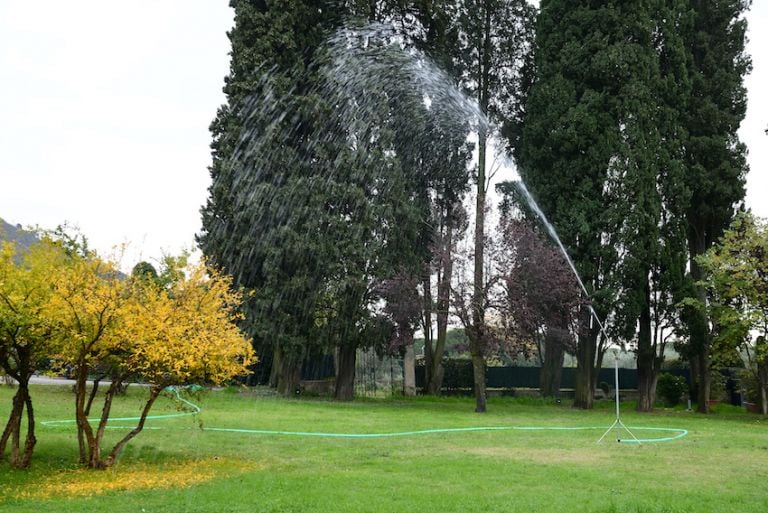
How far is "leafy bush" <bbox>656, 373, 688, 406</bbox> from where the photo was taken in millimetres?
30062

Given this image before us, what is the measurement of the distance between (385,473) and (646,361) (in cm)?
1762

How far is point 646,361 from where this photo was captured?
83.1 ft

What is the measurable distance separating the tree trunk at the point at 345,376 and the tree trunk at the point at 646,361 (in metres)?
9.77

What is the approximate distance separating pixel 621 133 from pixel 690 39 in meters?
5.47

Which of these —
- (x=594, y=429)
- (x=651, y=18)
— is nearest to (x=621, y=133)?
(x=651, y=18)

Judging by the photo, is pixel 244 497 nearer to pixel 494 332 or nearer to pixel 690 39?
pixel 494 332

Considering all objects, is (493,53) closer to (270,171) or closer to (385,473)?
(270,171)

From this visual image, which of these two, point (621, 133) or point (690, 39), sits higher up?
point (690, 39)

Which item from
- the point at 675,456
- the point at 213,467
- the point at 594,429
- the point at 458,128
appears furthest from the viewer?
the point at 458,128

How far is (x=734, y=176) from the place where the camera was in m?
26.1

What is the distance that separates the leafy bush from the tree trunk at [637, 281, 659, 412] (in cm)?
512

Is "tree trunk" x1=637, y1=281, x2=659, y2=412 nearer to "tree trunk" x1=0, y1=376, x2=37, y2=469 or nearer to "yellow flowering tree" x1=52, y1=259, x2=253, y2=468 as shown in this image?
"yellow flowering tree" x1=52, y1=259, x2=253, y2=468

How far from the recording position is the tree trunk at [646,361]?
25.2 metres

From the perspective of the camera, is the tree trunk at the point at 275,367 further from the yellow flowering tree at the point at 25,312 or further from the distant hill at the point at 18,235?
the yellow flowering tree at the point at 25,312
